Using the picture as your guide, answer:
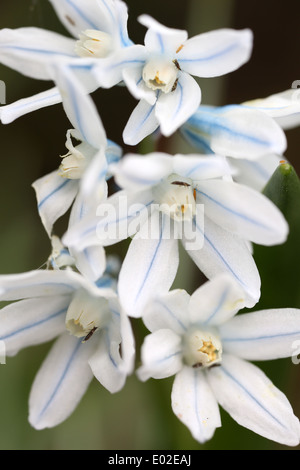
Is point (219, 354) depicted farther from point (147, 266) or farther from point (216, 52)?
point (216, 52)

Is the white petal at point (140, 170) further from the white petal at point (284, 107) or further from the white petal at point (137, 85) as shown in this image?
the white petal at point (284, 107)

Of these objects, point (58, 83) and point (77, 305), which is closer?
point (58, 83)

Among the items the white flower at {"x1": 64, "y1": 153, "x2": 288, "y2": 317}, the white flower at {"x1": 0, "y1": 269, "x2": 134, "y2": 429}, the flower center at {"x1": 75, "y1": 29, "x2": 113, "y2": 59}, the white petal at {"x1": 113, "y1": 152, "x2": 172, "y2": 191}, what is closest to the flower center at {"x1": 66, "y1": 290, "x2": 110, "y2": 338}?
the white flower at {"x1": 0, "y1": 269, "x2": 134, "y2": 429}

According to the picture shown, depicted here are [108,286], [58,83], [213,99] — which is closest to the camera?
[58,83]

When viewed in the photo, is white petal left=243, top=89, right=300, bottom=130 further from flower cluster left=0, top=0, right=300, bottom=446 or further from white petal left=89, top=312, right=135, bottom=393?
white petal left=89, top=312, right=135, bottom=393

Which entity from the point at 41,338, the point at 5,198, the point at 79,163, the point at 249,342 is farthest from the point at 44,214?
the point at 5,198
